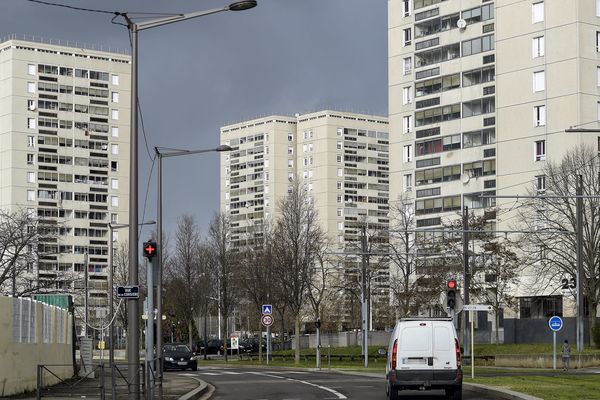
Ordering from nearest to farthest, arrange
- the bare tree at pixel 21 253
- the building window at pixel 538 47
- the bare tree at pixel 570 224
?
the bare tree at pixel 21 253
the bare tree at pixel 570 224
the building window at pixel 538 47

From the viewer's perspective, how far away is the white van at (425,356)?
27.5 m

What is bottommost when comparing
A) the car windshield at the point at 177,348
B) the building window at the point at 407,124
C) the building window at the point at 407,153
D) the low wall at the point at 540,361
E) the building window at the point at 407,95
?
the low wall at the point at 540,361

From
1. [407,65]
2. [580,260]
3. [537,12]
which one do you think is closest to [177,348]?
[580,260]

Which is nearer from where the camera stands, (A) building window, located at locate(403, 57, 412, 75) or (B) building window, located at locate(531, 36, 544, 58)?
(B) building window, located at locate(531, 36, 544, 58)

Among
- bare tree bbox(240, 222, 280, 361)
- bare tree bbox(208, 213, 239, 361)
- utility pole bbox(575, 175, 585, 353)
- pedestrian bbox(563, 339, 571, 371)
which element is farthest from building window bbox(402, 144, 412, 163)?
pedestrian bbox(563, 339, 571, 371)

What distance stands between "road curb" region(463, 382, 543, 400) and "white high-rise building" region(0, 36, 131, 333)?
353 feet

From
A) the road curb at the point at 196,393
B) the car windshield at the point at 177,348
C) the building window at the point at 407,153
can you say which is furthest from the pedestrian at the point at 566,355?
the building window at the point at 407,153

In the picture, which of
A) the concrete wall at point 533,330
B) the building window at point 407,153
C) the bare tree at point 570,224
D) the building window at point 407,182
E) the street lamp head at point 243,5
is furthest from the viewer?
the building window at point 407,153

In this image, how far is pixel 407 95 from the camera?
108500mm

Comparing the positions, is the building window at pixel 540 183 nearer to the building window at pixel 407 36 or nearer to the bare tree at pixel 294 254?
the bare tree at pixel 294 254

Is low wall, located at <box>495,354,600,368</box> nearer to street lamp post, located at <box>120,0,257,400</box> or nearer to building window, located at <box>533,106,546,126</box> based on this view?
building window, located at <box>533,106,546,126</box>

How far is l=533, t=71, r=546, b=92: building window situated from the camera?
303ft

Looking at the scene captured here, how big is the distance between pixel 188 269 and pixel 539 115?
30014 mm

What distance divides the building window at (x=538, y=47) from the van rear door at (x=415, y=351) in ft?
223
